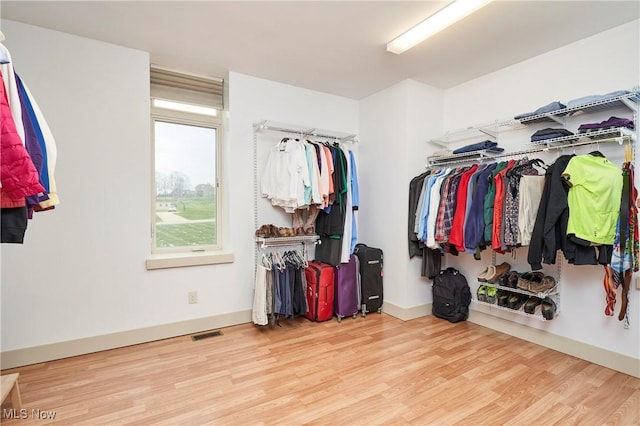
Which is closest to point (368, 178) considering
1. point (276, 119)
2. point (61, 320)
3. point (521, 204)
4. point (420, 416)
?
point (276, 119)

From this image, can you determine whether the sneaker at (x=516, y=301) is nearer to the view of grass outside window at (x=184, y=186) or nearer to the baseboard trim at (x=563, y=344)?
the baseboard trim at (x=563, y=344)

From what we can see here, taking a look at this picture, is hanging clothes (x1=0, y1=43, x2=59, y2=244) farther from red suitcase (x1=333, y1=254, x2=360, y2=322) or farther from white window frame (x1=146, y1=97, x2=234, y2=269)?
red suitcase (x1=333, y1=254, x2=360, y2=322)

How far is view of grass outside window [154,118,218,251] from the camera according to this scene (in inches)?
130

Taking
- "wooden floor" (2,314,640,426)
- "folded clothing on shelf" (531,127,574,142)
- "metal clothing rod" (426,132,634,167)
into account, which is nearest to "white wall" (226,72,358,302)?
"wooden floor" (2,314,640,426)

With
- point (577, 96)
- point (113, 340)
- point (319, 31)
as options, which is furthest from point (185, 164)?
point (577, 96)

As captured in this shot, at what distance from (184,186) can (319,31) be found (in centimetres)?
205

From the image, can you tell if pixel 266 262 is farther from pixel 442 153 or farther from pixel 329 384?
pixel 442 153

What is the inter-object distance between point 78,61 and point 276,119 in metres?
1.77

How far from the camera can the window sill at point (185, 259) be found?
9.41 feet

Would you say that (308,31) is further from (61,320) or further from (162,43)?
(61,320)

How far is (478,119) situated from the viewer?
3.38 metres

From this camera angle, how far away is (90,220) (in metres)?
2.63

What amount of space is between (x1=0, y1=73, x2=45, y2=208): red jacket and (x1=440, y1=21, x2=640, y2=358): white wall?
3.50 meters

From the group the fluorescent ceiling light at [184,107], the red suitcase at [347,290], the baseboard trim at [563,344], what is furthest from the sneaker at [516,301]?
the fluorescent ceiling light at [184,107]
